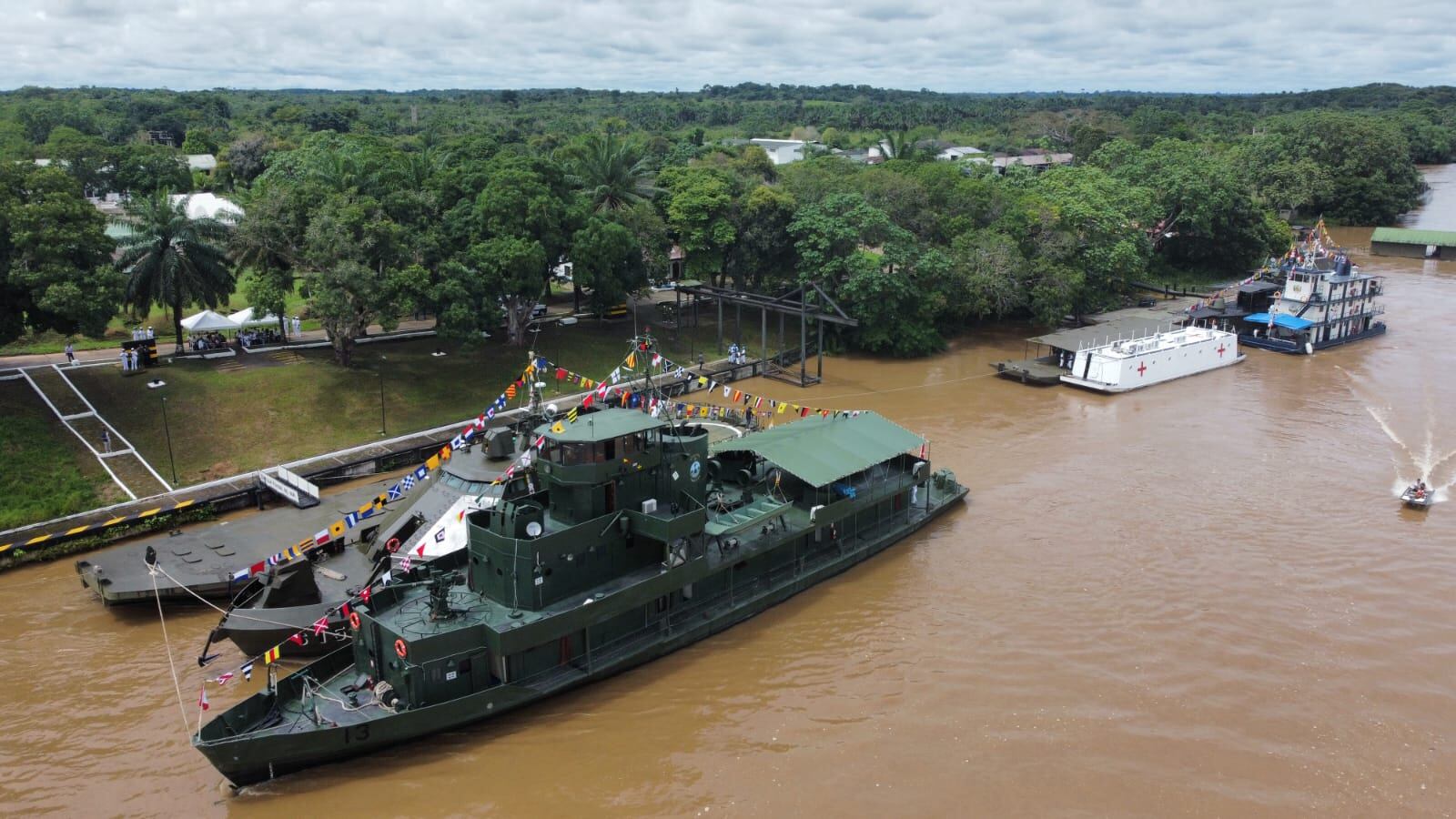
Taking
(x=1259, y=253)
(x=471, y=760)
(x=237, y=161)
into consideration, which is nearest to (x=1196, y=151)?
(x=1259, y=253)

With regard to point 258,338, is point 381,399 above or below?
below

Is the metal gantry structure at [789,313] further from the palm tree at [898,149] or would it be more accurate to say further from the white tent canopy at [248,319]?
the palm tree at [898,149]

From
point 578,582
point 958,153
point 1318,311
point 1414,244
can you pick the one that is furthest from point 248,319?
point 958,153

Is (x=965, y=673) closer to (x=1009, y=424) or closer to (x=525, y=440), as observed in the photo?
(x=525, y=440)

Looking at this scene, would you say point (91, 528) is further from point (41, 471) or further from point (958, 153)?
point (958, 153)

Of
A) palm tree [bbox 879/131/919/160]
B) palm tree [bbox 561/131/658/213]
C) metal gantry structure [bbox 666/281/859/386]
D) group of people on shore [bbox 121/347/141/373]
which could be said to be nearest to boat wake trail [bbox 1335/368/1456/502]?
metal gantry structure [bbox 666/281/859/386]

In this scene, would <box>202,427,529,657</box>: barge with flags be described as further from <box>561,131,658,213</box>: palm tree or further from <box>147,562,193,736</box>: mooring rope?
<box>561,131,658,213</box>: palm tree
